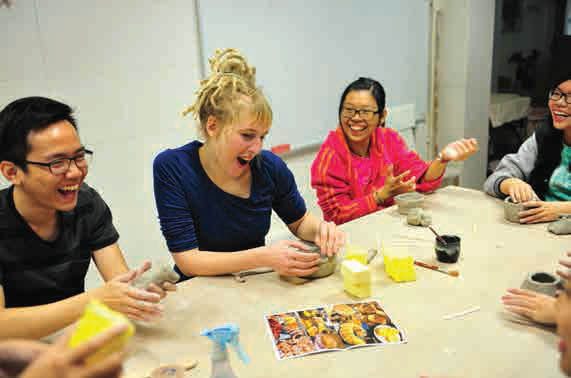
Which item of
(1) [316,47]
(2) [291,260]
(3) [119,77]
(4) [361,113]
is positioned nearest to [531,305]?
(2) [291,260]

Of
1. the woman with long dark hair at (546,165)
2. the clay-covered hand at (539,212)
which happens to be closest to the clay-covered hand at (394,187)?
the woman with long dark hair at (546,165)

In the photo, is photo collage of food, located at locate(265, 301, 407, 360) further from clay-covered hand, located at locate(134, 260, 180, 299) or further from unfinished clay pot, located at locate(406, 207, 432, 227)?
unfinished clay pot, located at locate(406, 207, 432, 227)

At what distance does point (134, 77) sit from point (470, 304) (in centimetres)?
216

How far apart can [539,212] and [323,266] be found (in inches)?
41.0

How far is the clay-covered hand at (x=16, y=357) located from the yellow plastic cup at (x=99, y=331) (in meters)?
0.07

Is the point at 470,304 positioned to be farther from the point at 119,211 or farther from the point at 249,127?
the point at 119,211

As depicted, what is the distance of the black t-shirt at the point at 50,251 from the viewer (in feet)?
4.83

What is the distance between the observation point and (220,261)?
166cm

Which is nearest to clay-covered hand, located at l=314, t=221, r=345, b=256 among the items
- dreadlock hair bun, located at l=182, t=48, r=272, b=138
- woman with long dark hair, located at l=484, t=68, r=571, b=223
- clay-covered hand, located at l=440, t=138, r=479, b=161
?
dreadlock hair bun, located at l=182, t=48, r=272, b=138

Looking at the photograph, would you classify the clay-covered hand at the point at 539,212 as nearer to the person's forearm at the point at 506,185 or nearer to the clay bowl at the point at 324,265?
the person's forearm at the point at 506,185

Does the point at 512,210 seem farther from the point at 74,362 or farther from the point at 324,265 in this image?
the point at 74,362

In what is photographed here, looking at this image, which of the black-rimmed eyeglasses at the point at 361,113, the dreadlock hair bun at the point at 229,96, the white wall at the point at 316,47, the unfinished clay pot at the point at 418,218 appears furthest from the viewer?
the white wall at the point at 316,47

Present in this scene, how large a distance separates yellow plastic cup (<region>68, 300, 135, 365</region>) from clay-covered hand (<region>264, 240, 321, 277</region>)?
0.99 metres

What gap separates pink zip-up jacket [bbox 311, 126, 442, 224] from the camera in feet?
7.93
